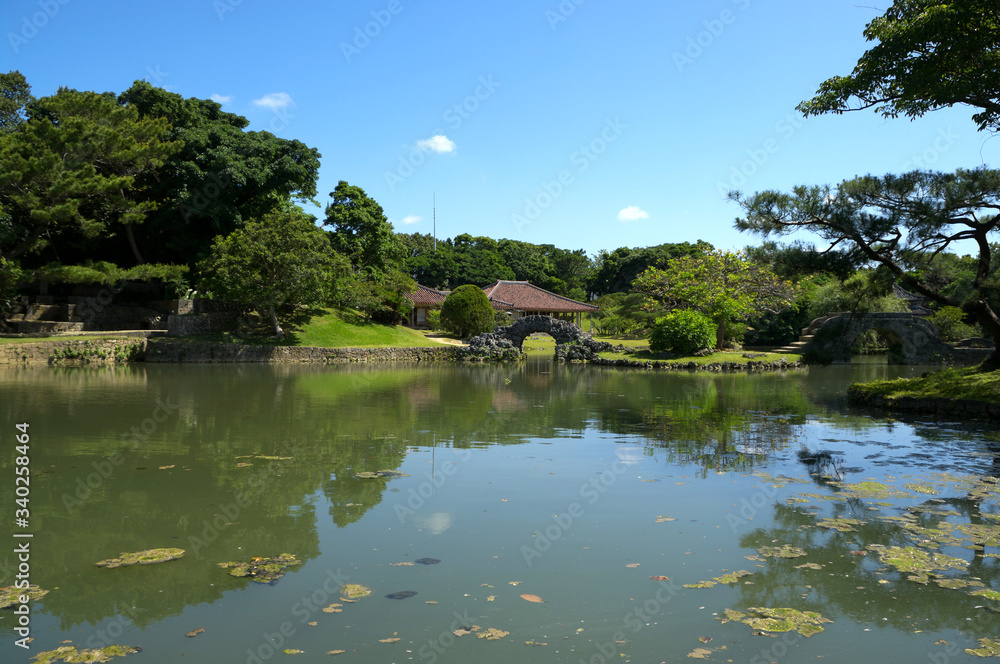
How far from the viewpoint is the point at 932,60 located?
37.2ft

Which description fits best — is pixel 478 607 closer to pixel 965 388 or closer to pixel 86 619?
pixel 86 619

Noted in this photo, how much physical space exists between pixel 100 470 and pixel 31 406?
21.4ft

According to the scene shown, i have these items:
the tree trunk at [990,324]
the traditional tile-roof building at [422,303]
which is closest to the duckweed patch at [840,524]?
the tree trunk at [990,324]

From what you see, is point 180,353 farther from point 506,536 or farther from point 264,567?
point 506,536

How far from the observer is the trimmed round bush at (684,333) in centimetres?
2791

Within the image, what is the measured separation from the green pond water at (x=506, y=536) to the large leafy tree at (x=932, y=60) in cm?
585

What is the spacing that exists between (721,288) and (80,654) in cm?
3078

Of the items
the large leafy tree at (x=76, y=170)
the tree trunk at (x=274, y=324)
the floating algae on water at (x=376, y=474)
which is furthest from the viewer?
the tree trunk at (x=274, y=324)

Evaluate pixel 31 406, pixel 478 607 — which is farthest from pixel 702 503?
pixel 31 406

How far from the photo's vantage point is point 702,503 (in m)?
6.45

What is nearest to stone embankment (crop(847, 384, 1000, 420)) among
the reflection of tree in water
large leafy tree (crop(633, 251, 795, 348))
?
the reflection of tree in water
